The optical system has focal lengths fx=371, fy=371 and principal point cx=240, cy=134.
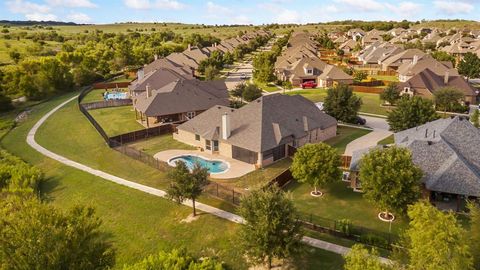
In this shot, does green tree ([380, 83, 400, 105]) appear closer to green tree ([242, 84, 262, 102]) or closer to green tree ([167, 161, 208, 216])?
green tree ([242, 84, 262, 102])

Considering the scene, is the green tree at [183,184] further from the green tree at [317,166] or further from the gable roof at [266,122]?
the gable roof at [266,122]

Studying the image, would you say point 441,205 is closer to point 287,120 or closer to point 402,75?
point 287,120

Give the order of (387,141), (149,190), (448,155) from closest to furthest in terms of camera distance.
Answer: (448,155) → (149,190) → (387,141)

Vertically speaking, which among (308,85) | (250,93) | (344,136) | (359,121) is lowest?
(344,136)

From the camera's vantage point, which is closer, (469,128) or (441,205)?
(441,205)

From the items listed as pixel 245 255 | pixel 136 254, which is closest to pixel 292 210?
pixel 245 255

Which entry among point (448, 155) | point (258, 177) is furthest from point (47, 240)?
point (448, 155)

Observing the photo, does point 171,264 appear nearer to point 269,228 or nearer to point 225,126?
point 269,228
